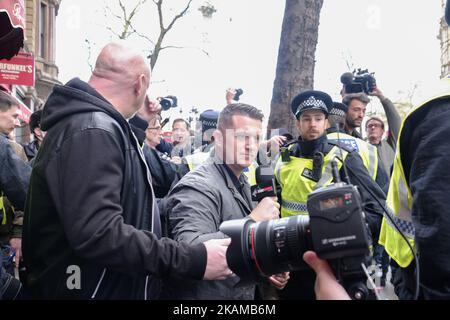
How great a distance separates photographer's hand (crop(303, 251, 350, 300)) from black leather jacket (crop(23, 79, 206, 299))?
1.68ft

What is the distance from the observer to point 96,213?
1627mm

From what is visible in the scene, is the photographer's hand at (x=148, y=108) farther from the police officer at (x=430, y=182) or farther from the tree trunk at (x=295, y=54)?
the tree trunk at (x=295, y=54)

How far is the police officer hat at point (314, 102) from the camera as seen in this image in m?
3.79

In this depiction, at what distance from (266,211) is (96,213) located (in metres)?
0.86

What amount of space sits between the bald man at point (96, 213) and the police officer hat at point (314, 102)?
211cm

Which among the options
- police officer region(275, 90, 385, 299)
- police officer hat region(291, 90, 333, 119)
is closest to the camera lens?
police officer region(275, 90, 385, 299)

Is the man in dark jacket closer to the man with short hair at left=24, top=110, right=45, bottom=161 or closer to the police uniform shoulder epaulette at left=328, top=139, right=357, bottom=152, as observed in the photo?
the man with short hair at left=24, top=110, right=45, bottom=161

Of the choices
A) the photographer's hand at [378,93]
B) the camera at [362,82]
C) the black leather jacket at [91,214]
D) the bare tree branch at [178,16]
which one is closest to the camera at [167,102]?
the camera at [362,82]

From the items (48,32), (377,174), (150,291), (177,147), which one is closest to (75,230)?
(150,291)

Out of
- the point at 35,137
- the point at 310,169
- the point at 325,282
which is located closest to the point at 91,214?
the point at 325,282

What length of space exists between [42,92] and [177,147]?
2202 centimetres
